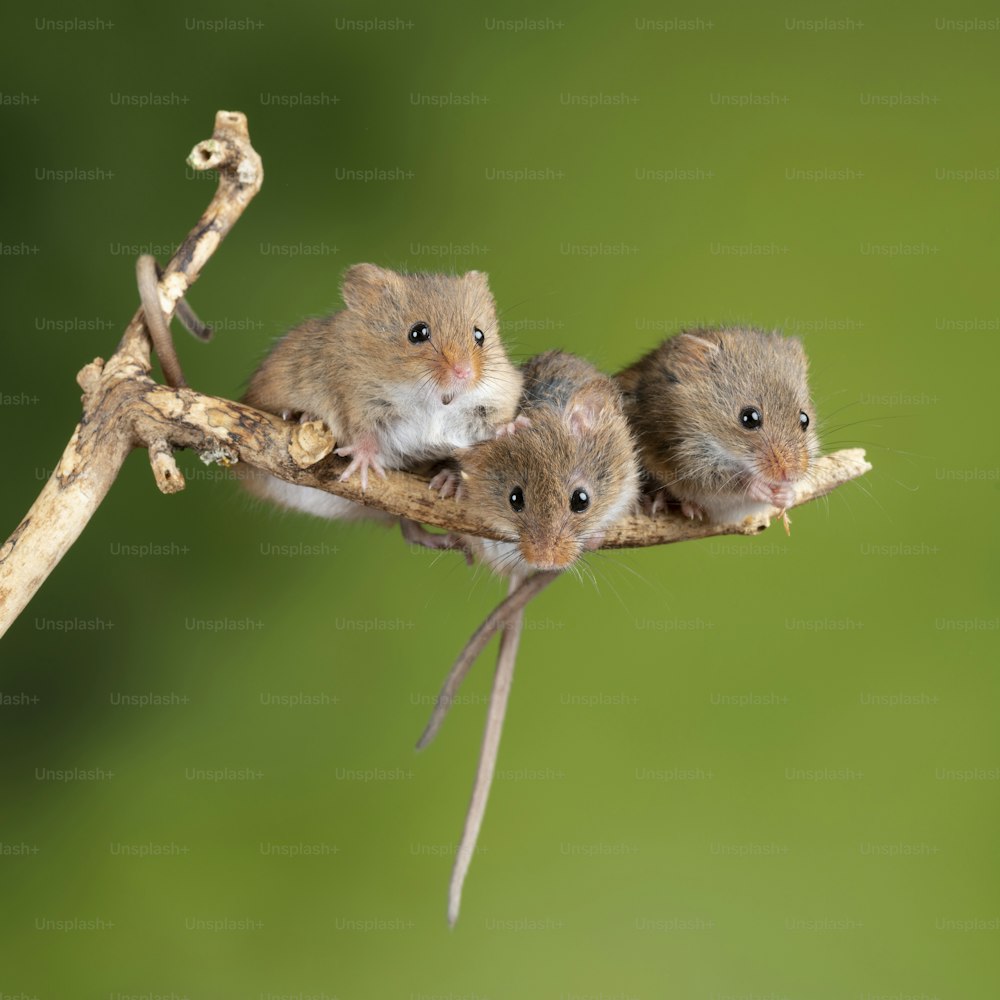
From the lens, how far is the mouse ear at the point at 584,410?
2.74 m

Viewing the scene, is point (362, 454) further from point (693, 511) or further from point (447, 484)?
point (693, 511)

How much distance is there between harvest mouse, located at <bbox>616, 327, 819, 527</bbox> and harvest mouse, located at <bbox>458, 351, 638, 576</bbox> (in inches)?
7.2

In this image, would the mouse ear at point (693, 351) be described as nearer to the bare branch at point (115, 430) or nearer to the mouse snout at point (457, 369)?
the mouse snout at point (457, 369)

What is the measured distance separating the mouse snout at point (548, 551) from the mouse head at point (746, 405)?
0.51m

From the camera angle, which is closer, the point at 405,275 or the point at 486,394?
the point at 486,394

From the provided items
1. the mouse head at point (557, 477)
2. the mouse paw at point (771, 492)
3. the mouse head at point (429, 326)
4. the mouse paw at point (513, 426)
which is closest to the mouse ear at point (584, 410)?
the mouse head at point (557, 477)

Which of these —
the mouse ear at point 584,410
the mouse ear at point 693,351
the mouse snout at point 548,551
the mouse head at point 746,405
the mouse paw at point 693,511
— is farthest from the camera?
the mouse paw at point 693,511

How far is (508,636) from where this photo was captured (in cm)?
351

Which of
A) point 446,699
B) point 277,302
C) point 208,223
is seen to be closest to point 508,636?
point 446,699

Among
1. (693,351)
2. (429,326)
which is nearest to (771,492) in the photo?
(693,351)

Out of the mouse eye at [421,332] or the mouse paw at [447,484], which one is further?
the mouse paw at [447,484]

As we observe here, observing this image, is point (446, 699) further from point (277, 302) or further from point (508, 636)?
point (277, 302)

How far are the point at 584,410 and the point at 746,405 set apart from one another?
44 cm

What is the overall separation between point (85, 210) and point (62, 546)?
8.03ft
